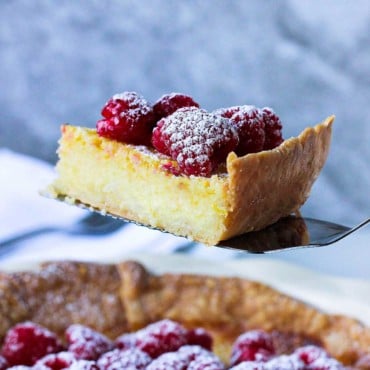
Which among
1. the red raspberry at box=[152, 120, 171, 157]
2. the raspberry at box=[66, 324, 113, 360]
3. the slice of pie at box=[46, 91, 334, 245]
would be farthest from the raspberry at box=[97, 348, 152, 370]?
the red raspberry at box=[152, 120, 171, 157]

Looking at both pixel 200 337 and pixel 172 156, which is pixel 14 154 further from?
pixel 172 156

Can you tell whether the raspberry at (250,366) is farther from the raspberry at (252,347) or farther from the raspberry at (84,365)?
the raspberry at (84,365)

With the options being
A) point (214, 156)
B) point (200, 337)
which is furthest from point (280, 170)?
point (200, 337)

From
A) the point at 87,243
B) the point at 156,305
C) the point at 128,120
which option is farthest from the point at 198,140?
the point at 87,243

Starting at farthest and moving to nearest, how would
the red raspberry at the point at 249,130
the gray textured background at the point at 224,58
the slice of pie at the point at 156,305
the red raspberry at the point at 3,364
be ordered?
1. the gray textured background at the point at 224,58
2. the slice of pie at the point at 156,305
3. the red raspberry at the point at 3,364
4. the red raspberry at the point at 249,130

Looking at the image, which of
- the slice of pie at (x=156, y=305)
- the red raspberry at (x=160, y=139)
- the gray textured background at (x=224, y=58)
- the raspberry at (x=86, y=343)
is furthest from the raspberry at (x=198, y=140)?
the gray textured background at (x=224, y=58)
